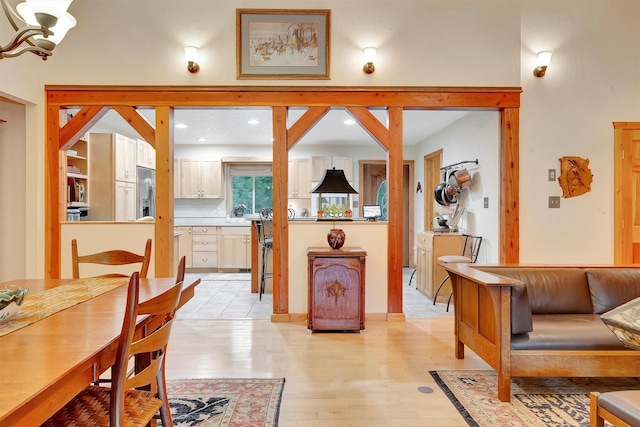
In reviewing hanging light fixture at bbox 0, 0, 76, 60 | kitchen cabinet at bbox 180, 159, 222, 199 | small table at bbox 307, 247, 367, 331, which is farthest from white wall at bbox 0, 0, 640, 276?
kitchen cabinet at bbox 180, 159, 222, 199

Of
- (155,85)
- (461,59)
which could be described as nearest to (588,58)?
(461,59)

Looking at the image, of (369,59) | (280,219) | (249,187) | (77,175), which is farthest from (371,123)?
(249,187)

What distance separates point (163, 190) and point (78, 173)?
1.92 m

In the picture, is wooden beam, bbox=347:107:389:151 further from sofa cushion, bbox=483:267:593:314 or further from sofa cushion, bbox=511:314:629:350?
sofa cushion, bbox=511:314:629:350

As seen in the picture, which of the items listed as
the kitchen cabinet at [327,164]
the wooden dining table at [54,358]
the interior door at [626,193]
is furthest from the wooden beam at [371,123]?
the kitchen cabinet at [327,164]

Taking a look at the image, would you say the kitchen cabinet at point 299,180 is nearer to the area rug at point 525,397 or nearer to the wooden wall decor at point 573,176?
the wooden wall decor at point 573,176

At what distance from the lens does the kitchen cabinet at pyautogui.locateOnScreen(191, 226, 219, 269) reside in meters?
6.54

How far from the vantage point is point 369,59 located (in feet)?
11.6

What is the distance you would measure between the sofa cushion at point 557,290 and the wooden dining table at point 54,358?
2.49 metres

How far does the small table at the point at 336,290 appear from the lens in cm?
330

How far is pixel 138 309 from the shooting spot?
3.62 ft

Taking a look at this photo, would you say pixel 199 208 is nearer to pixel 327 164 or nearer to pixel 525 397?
pixel 327 164

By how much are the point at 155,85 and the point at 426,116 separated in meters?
3.50

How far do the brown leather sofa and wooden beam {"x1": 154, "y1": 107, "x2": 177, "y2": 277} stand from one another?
9.05ft
